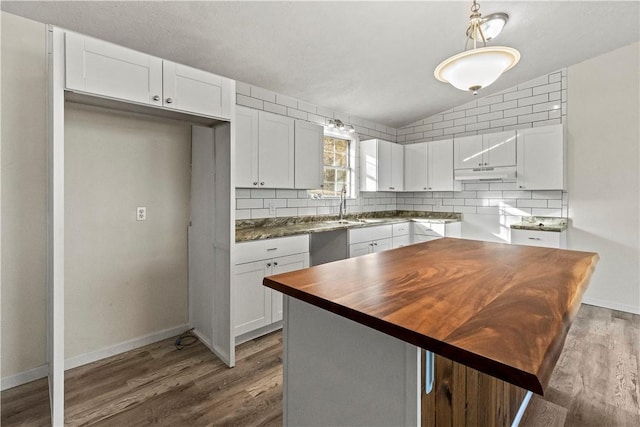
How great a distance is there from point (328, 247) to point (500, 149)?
2543mm

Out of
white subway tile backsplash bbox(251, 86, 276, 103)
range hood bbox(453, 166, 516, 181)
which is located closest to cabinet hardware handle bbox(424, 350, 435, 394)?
white subway tile backsplash bbox(251, 86, 276, 103)

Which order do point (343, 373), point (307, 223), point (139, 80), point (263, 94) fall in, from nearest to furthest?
point (343, 373) < point (139, 80) < point (263, 94) < point (307, 223)

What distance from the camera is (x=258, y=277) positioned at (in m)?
2.71

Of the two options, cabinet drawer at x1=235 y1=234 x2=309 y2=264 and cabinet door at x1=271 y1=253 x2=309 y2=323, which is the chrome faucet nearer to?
cabinet drawer at x1=235 y1=234 x2=309 y2=264

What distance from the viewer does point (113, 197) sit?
8.11ft

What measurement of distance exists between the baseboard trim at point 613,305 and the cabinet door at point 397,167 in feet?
8.82

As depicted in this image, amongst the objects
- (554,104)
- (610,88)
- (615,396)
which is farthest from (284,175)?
(610,88)

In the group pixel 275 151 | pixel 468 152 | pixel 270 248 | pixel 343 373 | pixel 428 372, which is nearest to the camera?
pixel 428 372

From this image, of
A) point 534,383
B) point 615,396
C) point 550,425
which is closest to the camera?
point 534,383

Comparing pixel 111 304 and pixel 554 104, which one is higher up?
pixel 554 104

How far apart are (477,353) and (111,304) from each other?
2.75 meters

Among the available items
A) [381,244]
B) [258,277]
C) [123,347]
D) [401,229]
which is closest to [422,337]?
[258,277]

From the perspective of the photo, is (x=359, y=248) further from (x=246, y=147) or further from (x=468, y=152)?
(x=468, y=152)

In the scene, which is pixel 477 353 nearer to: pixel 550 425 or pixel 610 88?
pixel 550 425
